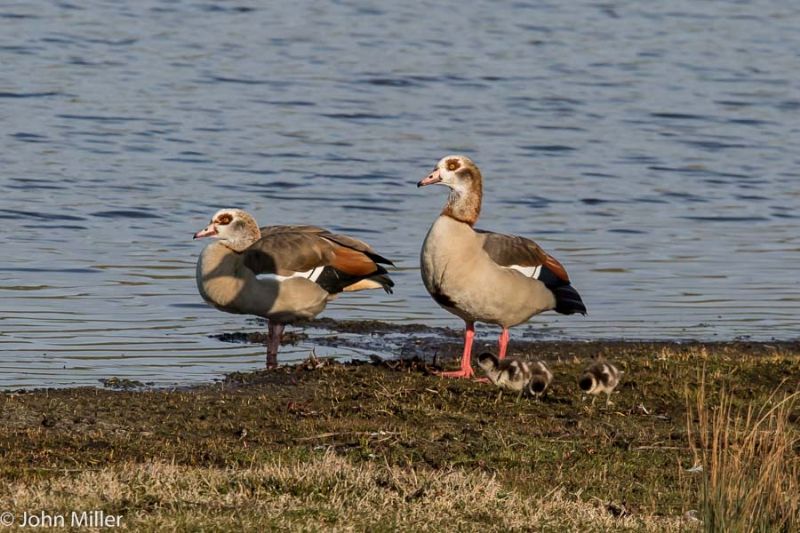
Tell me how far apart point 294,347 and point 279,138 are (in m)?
10.9

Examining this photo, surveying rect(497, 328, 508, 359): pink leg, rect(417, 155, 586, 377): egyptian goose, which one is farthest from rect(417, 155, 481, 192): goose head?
rect(497, 328, 508, 359): pink leg

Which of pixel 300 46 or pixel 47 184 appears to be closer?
pixel 47 184

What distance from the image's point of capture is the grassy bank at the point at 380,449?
7.46 metres

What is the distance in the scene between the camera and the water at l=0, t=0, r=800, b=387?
14992 mm

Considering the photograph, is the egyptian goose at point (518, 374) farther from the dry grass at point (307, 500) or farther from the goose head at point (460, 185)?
the dry grass at point (307, 500)

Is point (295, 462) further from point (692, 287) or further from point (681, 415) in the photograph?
point (692, 287)

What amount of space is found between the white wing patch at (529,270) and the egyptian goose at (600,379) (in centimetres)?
180

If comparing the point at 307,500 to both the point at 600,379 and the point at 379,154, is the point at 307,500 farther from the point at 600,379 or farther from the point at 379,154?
the point at 379,154

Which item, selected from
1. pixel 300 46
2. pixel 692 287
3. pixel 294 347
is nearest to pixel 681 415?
pixel 294 347

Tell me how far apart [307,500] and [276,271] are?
5.62 meters

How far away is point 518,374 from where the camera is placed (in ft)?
34.3

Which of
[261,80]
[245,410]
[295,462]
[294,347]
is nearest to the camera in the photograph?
[295,462]

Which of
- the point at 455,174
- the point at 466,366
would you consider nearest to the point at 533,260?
the point at 455,174

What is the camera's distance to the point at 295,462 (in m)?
8.44
